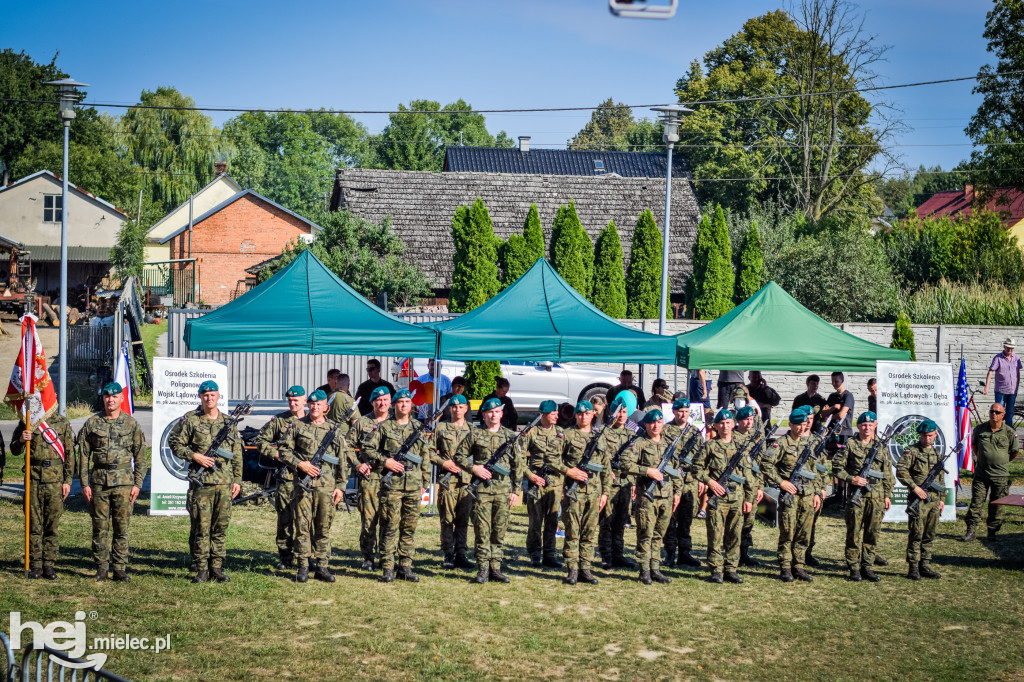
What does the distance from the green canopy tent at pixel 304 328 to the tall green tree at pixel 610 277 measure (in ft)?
52.1

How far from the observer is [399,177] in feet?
113

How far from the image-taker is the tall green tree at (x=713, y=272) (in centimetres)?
2950

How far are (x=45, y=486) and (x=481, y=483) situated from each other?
4414 millimetres

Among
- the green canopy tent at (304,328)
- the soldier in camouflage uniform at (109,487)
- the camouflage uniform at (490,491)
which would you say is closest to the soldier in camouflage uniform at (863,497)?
the camouflage uniform at (490,491)

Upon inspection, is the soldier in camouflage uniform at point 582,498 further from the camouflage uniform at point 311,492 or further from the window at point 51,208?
the window at point 51,208

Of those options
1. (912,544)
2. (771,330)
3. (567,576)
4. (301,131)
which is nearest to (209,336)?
(567,576)

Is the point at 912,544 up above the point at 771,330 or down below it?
below

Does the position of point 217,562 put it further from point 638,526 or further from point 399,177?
point 399,177

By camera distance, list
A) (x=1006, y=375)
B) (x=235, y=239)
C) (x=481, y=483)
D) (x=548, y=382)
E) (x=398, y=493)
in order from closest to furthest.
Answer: (x=398, y=493)
(x=481, y=483)
(x=1006, y=375)
(x=548, y=382)
(x=235, y=239)

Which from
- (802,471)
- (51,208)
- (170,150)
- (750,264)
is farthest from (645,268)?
(170,150)

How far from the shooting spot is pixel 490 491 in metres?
10.4

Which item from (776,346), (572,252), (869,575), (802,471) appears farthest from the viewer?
(572,252)

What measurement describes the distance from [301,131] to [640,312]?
66.9m

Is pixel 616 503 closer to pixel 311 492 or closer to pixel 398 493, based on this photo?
pixel 398 493
